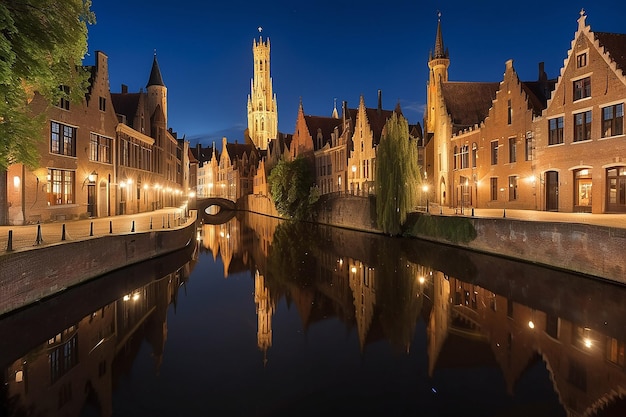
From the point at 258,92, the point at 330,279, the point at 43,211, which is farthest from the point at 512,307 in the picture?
the point at 258,92

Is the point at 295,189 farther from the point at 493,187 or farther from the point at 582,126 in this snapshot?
the point at 582,126

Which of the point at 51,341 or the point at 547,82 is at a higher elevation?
the point at 547,82

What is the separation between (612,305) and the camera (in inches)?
484

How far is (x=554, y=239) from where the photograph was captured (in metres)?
16.9

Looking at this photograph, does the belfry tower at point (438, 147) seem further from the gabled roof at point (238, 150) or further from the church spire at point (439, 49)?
the gabled roof at point (238, 150)

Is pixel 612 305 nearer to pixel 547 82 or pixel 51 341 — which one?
pixel 51 341

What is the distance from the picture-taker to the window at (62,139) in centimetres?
2279

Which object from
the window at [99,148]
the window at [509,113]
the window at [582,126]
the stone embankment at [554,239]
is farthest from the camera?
the window at [509,113]

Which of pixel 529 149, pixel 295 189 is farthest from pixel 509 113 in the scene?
pixel 295 189

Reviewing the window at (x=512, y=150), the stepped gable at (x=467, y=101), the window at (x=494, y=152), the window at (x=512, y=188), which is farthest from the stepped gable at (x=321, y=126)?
the window at (x=512, y=188)

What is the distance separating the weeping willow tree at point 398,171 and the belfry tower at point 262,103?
73.7m

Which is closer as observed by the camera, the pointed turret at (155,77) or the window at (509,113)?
the window at (509,113)

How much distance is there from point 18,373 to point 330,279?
38.2 feet

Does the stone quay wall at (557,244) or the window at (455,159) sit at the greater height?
the window at (455,159)
